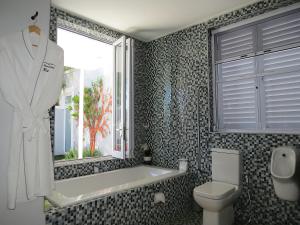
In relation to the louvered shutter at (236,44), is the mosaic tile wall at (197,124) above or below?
below

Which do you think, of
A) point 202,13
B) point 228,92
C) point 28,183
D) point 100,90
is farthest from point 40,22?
point 100,90

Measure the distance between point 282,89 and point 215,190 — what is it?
4.61 ft

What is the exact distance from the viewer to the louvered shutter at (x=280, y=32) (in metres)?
2.37

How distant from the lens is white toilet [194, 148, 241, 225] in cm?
221

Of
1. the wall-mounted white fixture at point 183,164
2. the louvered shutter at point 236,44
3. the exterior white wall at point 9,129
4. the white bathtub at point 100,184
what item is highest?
the louvered shutter at point 236,44

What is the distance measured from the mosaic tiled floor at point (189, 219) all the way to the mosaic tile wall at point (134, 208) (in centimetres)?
6

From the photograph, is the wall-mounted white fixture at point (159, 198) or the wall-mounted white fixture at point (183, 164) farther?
the wall-mounted white fixture at point (183, 164)

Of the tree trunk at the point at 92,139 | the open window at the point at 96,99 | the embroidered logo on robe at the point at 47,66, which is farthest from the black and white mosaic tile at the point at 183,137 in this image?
the tree trunk at the point at 92,139

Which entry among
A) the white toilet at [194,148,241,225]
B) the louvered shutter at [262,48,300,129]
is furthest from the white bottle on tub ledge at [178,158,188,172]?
the louvered shutter at [262,48,300,129]

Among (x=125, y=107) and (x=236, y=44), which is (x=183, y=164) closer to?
(x=125, y=107)

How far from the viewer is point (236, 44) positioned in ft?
9.36

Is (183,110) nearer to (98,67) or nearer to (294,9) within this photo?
(294,9)

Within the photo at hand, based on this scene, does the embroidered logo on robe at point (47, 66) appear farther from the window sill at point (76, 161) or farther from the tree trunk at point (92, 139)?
the tree trunk at point (92, 139)

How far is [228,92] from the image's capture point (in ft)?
9.49
